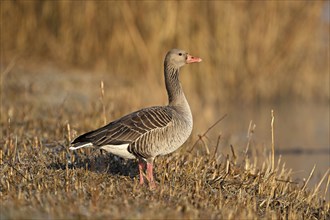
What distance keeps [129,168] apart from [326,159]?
4.74 metres

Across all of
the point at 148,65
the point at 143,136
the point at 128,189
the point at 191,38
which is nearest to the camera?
the point at 128,189

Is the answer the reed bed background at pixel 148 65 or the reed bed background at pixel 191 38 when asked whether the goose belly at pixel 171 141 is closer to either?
the reed bed background at pixel 148 65

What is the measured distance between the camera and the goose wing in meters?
5.91

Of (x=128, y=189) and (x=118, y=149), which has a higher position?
(x=118, y=149)

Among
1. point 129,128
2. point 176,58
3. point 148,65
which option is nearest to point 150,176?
point 129,128

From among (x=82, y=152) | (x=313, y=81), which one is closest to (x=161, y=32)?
(x=313, y=81)

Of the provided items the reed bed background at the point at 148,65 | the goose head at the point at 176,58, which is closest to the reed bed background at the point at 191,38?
the reed bed background at the point at 148,65

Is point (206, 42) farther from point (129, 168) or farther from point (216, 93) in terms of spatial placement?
point (129, 168)

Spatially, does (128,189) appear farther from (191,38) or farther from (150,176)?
(191,38)

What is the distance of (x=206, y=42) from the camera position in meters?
15.4

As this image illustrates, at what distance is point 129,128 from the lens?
20.0ft

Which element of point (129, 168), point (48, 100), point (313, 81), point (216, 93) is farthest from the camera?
point (313, 81)

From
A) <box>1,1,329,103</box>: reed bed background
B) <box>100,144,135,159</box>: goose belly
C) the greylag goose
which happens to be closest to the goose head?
the greylag goose

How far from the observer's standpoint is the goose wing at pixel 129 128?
5.91 m
